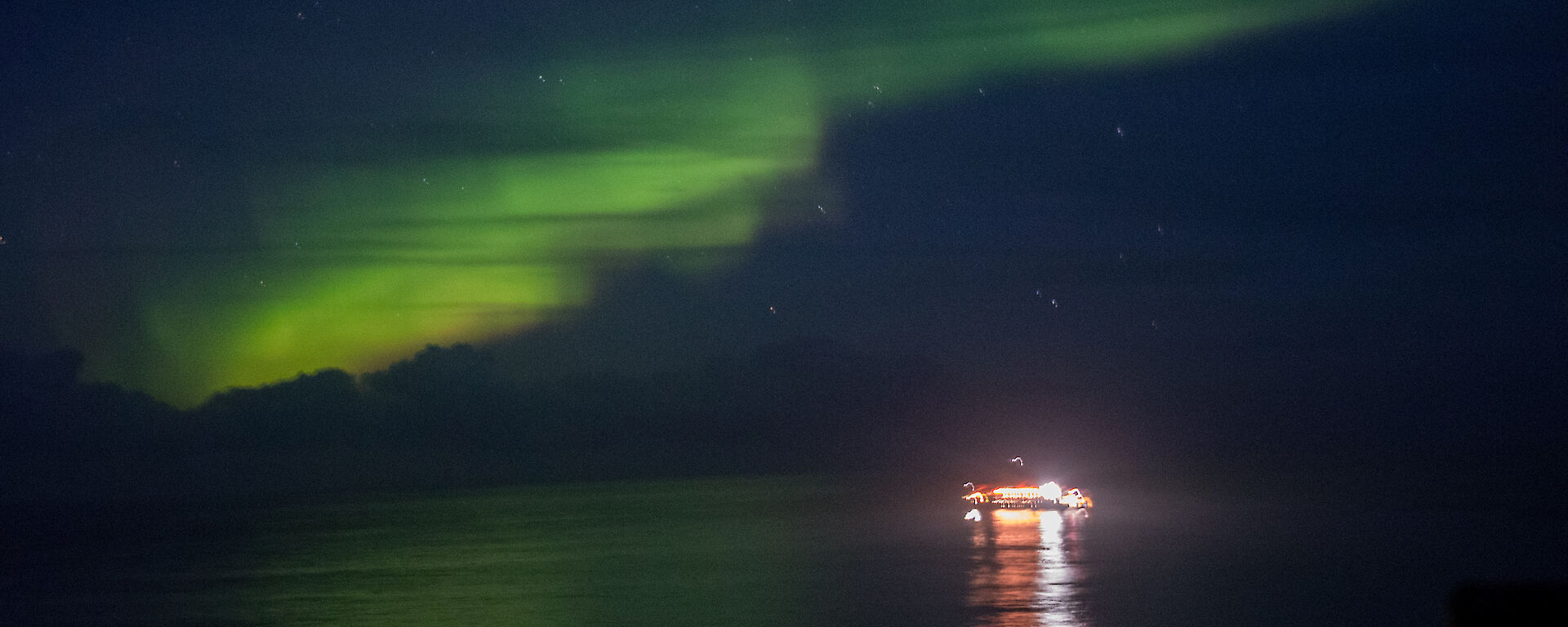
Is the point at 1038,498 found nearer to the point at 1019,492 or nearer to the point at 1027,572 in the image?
the point at 1019,492

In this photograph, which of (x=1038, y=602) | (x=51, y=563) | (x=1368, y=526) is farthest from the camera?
(x=51, y=563)

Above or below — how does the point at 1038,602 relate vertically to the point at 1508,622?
below

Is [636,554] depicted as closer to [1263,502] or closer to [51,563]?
[51,563]

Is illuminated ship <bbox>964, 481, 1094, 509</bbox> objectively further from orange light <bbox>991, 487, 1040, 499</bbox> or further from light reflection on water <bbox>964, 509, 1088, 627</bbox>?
light reflection on water <bbox>964, 509, 1088, 627</bbox>

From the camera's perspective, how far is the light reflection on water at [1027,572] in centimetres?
3800

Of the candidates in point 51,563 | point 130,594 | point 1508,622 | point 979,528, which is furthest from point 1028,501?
point 1508,622

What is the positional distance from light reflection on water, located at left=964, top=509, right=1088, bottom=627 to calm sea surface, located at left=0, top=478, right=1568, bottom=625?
0.21 meters

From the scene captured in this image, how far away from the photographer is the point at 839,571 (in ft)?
185

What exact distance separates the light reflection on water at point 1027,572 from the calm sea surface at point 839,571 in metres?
0.21

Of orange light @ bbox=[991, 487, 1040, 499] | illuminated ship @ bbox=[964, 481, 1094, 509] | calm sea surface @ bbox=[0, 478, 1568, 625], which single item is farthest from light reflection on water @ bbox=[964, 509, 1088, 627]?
orange light @ bbox=[991, 487, 1040, 499]

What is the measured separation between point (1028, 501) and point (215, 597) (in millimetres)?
63473

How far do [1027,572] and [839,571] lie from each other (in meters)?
8.93

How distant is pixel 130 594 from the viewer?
6359 centimetres

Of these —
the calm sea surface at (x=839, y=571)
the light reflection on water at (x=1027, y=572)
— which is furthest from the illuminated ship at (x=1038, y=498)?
the light reflection on water at (x=1027, y=572)
